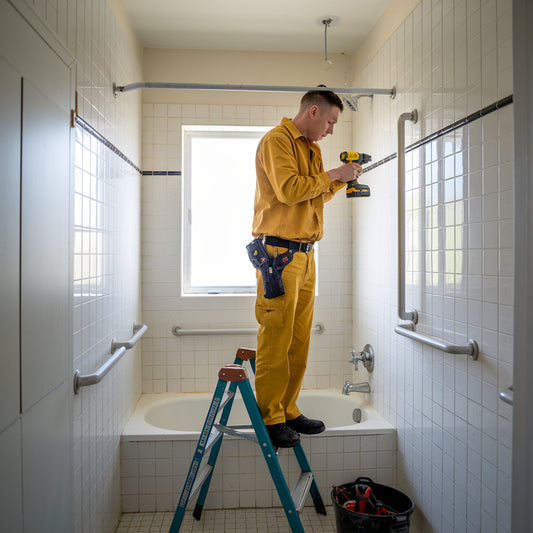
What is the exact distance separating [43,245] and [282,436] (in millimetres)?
1251

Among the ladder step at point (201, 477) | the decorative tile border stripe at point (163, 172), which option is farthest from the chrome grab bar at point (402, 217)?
the decorative tile border stripe at point (163, 172)

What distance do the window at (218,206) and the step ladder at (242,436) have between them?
99 centimetres

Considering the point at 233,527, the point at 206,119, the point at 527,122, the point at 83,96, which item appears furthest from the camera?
the point at 206,119

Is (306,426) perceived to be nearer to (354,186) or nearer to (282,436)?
(282,436)

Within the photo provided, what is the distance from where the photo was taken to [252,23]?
2.69 m

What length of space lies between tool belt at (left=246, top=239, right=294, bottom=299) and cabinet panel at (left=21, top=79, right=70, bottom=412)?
32.6 inches

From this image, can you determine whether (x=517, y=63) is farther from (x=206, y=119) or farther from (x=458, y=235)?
(x=206, y=119)

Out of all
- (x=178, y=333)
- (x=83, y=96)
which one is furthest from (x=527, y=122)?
(x=178, y=333)

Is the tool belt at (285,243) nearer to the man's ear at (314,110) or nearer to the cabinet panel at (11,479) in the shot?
the man's ear at (314,110)

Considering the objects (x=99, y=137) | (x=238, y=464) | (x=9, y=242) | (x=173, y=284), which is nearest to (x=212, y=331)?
(x=173, y=284)

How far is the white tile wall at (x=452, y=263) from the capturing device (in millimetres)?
1490

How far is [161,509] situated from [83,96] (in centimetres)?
192

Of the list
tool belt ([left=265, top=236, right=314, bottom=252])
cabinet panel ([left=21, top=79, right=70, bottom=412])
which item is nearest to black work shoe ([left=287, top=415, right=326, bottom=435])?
tool belt ([left=265, top=236, right=314, bottom=252])

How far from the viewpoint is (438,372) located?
190 cm
